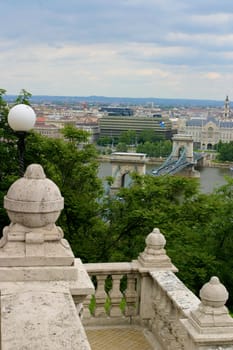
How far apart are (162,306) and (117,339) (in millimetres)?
776

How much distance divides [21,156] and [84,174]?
9969 millimetres

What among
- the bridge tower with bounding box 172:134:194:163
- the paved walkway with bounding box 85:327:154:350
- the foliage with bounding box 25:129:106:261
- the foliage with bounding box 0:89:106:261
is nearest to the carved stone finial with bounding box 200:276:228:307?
the paved walkway with bounding box 85:327:154:350

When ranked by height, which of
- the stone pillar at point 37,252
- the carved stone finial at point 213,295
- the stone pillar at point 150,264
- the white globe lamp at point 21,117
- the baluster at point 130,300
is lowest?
the baluster at point 130,300

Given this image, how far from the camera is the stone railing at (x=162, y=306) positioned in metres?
4.36

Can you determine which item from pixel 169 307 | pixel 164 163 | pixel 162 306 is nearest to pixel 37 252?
pixel 169 307

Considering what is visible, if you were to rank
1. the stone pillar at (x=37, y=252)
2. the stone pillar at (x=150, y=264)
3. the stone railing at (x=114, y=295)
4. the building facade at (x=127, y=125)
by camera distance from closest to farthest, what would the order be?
the stone pillar at (x=37, y=252) < the stone pillar at (x=150, y=264) < the stone railing at (x=114, y=295) < the building facade at (x=127, y=125)

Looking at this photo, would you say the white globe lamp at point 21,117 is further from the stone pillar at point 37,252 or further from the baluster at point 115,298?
the baluster at point 115,298

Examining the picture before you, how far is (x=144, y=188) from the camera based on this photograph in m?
16.5

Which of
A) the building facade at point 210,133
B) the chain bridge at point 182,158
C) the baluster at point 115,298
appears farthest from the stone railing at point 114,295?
the building facade at point 210,133

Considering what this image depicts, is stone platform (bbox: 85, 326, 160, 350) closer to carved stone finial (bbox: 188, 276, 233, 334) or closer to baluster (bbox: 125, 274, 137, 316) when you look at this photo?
baluster (bbox: 125, 274, 137, 316)

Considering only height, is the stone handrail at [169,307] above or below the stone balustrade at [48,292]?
below

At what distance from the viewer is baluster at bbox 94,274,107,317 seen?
6.45 metres

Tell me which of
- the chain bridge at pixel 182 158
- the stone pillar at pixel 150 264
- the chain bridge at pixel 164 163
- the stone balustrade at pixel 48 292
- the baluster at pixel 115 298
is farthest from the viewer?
the chain bridge at pixel 182 158

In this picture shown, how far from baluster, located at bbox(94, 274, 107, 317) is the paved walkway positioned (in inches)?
8.0
